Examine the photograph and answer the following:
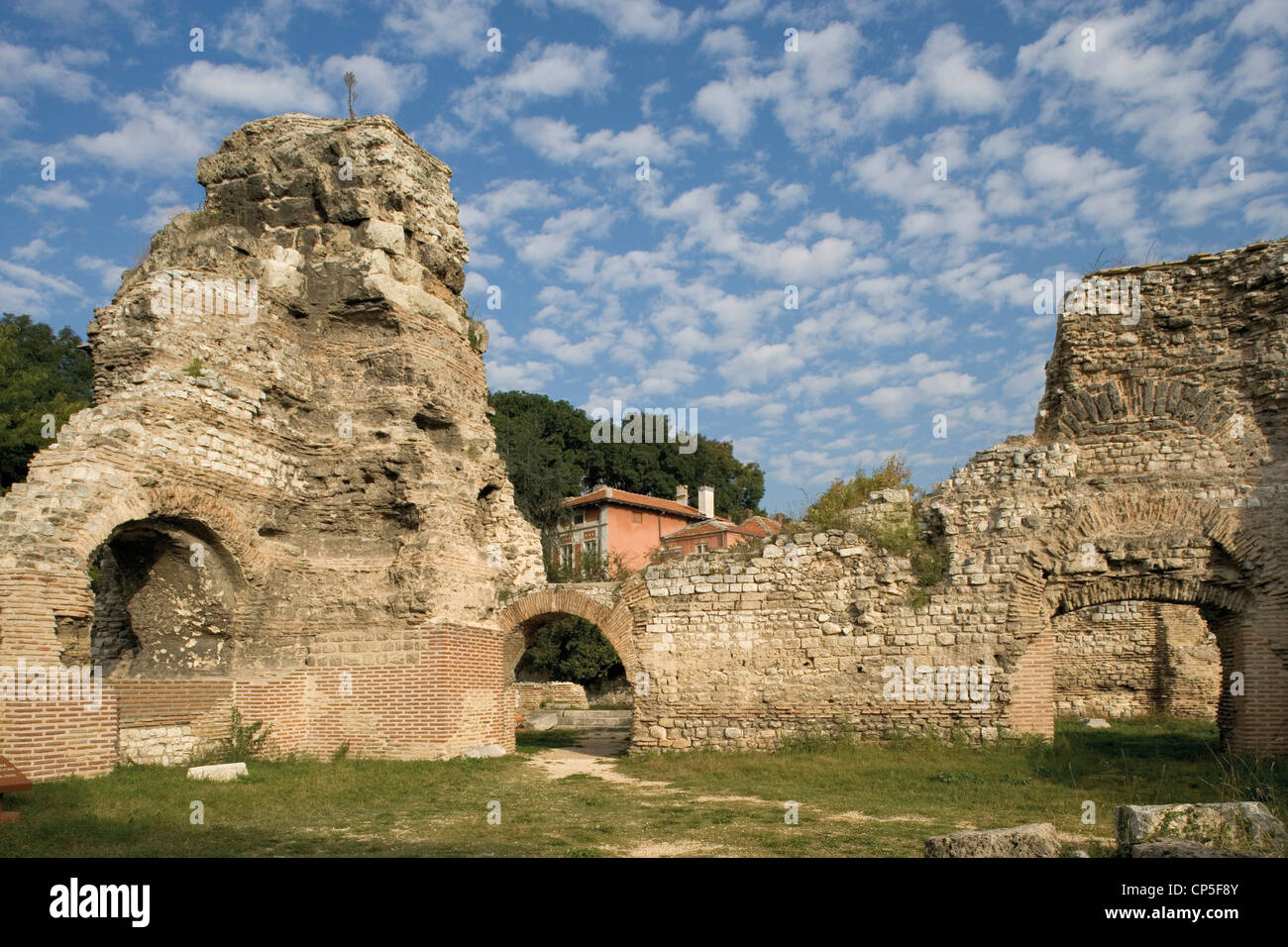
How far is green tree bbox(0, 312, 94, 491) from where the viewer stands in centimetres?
2906

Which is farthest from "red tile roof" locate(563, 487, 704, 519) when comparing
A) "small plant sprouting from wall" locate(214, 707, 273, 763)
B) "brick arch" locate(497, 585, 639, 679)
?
"small plant sprouting from wall" locate(214, 707, 273, 763)

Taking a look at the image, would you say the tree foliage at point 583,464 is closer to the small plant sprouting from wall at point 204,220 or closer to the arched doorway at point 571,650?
the arched doorway at point 571,650

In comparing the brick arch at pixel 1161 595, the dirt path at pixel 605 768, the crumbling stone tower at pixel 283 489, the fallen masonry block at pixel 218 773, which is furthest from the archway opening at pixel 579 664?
the fallen masonry block at pixel 218 773

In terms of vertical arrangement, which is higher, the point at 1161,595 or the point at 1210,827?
the point at 1161,595

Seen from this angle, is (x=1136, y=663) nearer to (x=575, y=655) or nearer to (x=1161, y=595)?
(x=1161, y=595)

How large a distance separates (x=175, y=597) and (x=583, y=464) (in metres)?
41.4

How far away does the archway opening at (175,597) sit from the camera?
11945 millimetres

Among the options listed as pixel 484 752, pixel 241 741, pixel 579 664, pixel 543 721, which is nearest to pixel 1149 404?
pixel 484 752

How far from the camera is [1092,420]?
43.2 ft

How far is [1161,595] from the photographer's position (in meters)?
11.9

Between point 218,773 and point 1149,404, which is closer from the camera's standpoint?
point 218,773

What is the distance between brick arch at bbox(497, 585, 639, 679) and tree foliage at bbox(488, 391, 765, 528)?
2559cm

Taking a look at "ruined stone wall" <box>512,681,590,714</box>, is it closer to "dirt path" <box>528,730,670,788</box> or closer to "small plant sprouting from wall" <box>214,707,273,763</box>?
"dirt path" <box>528,730,670,788</box>

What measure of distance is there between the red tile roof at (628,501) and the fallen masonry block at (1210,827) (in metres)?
37.3
